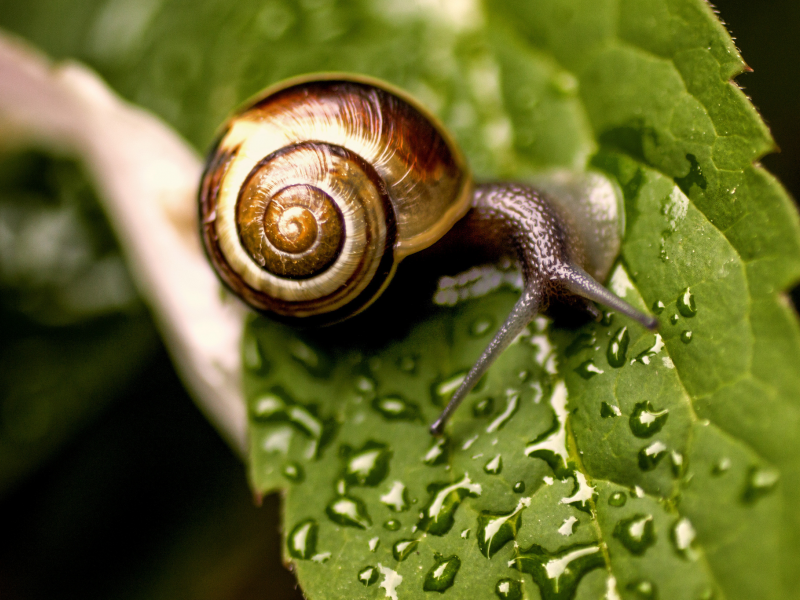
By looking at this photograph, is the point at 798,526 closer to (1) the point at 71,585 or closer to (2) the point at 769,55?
(2) the point at 769,55

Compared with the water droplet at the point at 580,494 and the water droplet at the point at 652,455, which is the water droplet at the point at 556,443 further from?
the water droplet at the point at 652,455

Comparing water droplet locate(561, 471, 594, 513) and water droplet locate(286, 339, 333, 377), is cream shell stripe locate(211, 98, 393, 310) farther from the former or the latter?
water droplet locate(561, 471, 594, 513)

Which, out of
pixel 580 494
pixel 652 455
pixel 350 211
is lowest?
pixel 580 494

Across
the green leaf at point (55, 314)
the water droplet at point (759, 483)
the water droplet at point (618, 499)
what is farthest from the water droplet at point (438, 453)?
the green leaf at point (55, 314)

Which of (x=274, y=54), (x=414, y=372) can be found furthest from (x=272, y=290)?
(x=274, y=54)

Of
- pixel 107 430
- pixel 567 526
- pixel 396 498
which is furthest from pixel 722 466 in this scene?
pixel 107 430

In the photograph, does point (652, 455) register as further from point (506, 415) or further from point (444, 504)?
point (444, 504)

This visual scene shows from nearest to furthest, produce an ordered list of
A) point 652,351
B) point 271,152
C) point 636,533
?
1. point 636,533
2. point 652,351
3. point 271,152
